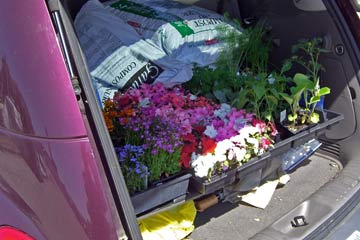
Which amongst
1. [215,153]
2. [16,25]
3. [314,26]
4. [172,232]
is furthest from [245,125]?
[16,25]

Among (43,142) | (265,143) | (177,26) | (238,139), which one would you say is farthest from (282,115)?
(43,142)

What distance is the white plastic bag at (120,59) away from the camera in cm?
245

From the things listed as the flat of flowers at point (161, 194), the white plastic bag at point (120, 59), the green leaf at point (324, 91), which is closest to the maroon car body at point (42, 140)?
the flat of flowers at point (161, 194)

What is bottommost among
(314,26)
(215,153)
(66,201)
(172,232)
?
(172,232)

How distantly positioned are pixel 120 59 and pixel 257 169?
98cm

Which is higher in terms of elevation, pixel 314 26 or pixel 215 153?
pixel 314 26

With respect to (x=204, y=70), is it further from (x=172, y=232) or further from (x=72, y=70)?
(x=72, y=70)

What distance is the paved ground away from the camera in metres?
1.99

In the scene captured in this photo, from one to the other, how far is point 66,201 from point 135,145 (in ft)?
2.50

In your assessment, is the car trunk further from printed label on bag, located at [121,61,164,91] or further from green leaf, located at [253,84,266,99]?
printed label on bag, located at [121,61,164,91]

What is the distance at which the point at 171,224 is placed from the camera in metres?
1.96

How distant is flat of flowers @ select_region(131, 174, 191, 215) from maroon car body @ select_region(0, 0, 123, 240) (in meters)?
0.51

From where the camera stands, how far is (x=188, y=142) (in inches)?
77.0

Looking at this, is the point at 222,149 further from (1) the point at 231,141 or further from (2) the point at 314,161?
(2) the point at 314,161
